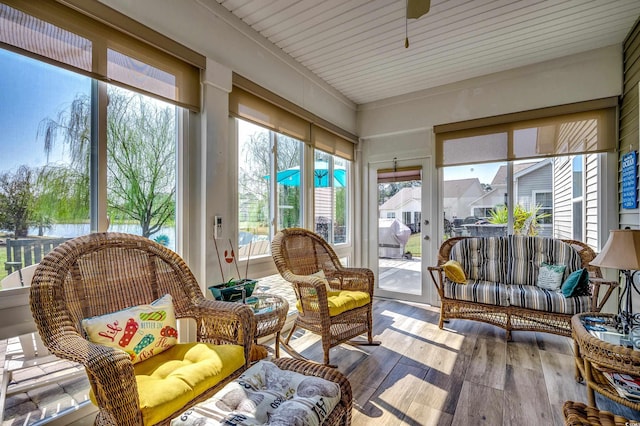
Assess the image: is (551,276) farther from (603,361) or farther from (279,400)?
(279,400)

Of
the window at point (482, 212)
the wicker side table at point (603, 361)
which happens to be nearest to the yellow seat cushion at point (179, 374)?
the wicker side table at point (603, 361)

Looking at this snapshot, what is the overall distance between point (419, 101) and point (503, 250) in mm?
2170

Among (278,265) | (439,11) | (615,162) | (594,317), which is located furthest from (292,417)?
(615,162)

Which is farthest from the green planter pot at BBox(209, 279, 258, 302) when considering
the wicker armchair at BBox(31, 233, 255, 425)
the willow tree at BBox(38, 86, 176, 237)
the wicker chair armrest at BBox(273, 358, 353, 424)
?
the wicker chair armrest at BBox(273, 358, 353, 424)

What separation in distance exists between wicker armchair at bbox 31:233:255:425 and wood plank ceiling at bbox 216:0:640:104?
79.7 inches

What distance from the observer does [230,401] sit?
1.18m

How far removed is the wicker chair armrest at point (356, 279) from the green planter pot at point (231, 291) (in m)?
1.03

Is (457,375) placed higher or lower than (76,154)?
lower

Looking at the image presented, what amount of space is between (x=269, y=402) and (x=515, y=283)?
310cm

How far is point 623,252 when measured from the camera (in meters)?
1.91

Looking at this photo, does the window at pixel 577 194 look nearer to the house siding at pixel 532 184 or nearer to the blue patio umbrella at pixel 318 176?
the house siding at pixel 532 184

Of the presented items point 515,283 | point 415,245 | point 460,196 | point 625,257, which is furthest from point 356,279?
point 460,196

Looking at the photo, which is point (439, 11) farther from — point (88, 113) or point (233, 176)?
point (88, 113)

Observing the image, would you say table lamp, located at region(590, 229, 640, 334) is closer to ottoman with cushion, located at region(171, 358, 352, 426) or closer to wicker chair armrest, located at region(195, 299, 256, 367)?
ottoman with cushion, located at region(171, 358, 352, 426)
